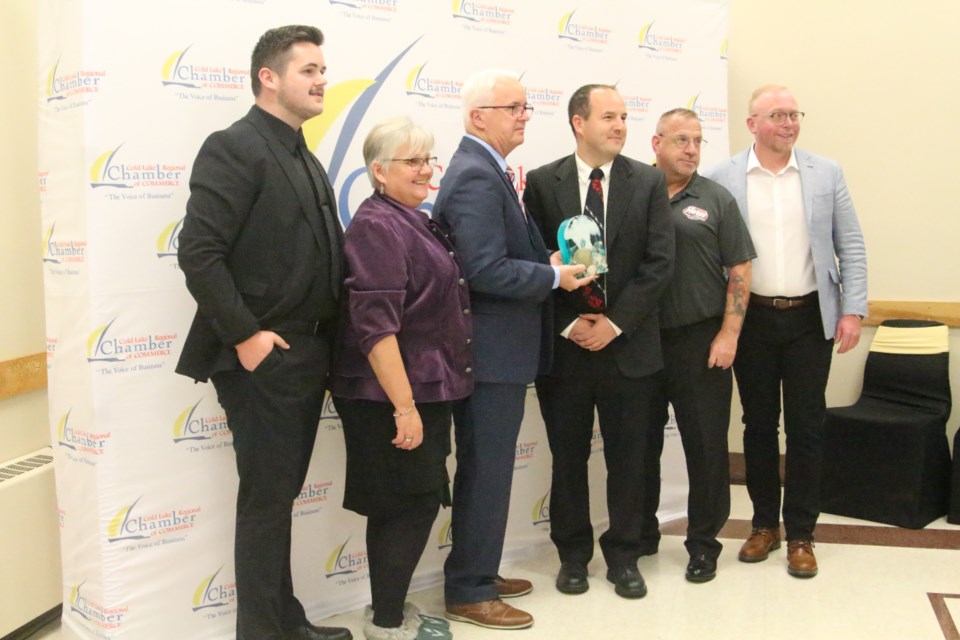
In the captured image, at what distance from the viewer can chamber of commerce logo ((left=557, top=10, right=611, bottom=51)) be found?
11.9ft

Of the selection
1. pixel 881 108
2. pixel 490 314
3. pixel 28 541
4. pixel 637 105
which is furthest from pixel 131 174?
pixel 881 108

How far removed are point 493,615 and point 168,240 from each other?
60.4 inches

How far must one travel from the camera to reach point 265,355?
238cm

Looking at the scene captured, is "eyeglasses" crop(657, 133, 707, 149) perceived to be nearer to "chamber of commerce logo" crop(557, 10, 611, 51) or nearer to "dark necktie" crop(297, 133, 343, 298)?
"chamber of commerce logo" crop(557, 10, 611, 51)

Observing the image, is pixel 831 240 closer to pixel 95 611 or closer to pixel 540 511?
pixel 540 511

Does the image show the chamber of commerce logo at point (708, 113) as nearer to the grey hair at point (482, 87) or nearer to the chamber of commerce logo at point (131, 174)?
the grey hair at point (482, 87)

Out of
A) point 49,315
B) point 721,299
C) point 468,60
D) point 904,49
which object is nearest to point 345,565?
point 49,315

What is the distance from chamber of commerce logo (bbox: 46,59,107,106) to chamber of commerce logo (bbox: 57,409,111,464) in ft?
2.97

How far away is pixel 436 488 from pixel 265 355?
649 mm

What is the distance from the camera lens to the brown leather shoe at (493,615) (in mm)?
2906

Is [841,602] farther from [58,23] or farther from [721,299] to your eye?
[58,23]

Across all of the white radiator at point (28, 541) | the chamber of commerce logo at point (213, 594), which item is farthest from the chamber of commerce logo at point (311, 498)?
the white radiator at point (28, 541)

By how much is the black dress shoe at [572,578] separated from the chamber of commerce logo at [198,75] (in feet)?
6.38

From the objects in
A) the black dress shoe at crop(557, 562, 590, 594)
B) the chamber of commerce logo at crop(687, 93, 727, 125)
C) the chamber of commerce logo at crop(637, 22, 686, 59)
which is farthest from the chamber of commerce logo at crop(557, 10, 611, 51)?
the black dress shoe at crop(557, 562, 590, 594)
